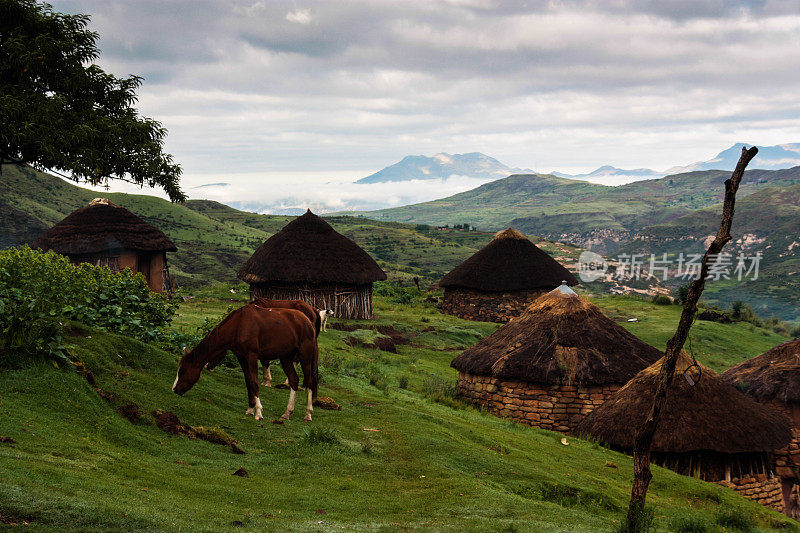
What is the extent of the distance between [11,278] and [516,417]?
14.3 m

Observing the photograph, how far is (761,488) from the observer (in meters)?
17.1

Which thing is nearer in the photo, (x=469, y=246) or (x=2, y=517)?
(x=2, y=517)

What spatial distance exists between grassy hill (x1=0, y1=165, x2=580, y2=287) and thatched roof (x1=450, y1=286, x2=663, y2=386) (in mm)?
54170

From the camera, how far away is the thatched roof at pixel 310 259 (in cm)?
3603

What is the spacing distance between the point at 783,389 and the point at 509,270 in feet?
79.3

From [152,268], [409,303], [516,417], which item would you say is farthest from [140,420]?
[409,303]

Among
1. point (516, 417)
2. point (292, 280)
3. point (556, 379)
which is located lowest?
point (516, 417)

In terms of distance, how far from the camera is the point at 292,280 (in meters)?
35.7

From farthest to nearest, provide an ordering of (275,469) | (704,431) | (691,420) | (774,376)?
(774,376) < (691,420) < (704,431) < (275,469)

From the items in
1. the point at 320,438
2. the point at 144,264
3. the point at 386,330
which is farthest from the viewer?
the point at 144,264

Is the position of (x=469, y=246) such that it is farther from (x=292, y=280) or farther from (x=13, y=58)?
(x=13, y=58)

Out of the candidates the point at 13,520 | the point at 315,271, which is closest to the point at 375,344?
the point at 315,271

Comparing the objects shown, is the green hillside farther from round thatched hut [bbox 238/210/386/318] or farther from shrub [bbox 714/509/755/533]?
shrub [bbox 714/509/755/533]

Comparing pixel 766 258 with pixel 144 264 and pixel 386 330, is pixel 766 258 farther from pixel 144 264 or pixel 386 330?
pixel 144 264
